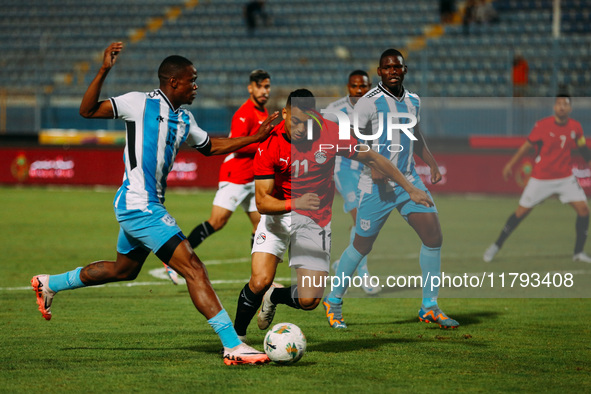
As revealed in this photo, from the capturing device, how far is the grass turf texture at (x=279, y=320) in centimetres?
536

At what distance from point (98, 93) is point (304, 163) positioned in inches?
62.6

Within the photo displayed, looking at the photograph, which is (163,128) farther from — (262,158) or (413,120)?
(413,120)

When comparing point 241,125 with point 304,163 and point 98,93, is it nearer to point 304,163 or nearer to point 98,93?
point 304,163

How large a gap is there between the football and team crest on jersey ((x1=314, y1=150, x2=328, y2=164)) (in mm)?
1336

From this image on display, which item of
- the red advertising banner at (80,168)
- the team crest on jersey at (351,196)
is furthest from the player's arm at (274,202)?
the red advertising banner at (80,168)

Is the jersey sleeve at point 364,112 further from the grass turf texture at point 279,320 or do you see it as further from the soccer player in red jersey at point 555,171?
the soccer player in red jersey at point 555,171

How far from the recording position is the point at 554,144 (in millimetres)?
11898

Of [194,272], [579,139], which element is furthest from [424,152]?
[579,139]

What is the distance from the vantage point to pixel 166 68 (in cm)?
611

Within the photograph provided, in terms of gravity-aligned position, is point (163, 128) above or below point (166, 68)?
below

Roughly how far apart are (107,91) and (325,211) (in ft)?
63.4

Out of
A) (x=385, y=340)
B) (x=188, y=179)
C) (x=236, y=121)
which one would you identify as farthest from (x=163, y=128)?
(x=188, y=179)

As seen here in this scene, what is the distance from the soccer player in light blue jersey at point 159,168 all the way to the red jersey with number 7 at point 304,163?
0.15 metres

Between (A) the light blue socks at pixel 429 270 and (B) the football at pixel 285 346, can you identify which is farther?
(A) the light blue socks at pixel 429 270
